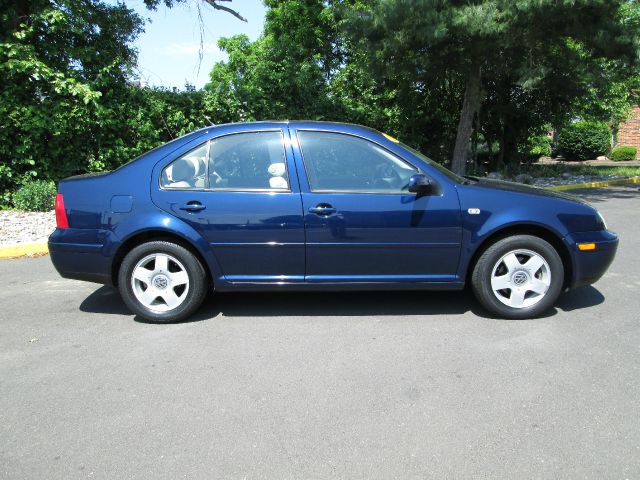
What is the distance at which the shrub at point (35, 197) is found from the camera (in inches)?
372

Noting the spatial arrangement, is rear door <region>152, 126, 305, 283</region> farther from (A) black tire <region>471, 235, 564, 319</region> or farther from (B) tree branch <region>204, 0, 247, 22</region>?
(B) tree branch <region>204, 0, 247, 22</region>

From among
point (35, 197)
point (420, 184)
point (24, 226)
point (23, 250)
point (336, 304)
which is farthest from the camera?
point (35, 197)

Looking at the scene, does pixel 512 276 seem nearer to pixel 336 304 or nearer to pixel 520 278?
pixel 520 278

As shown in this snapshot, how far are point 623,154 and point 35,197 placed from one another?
27.9 meters

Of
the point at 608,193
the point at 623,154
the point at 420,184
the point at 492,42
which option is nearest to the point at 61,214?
the point at 420,184

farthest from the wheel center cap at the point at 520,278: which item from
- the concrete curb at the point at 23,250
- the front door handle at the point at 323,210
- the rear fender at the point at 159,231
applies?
the concrete curb at the point at 23,250

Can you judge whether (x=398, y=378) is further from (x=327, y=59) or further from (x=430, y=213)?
(x=327, y=59)

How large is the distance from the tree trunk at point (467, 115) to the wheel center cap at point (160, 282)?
36.2 feet

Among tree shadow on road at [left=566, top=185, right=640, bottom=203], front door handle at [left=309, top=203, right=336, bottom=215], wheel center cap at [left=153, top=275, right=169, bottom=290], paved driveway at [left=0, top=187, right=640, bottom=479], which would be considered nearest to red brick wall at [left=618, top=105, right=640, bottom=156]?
tree shadow on road at [left=566, top=185, right=640, bottom=203]

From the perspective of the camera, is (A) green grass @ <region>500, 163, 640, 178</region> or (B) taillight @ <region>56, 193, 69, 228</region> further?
(A) green grass @ <region>500, 163, 640, 178</region>

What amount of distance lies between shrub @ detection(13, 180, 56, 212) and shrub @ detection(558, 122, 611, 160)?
2518 cm

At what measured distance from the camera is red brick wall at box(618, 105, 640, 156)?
30.3 metres

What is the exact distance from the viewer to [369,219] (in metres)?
4.15

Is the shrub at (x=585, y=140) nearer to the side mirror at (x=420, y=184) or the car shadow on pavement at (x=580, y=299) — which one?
the car shadow on pavement at (x=580, y=299)
